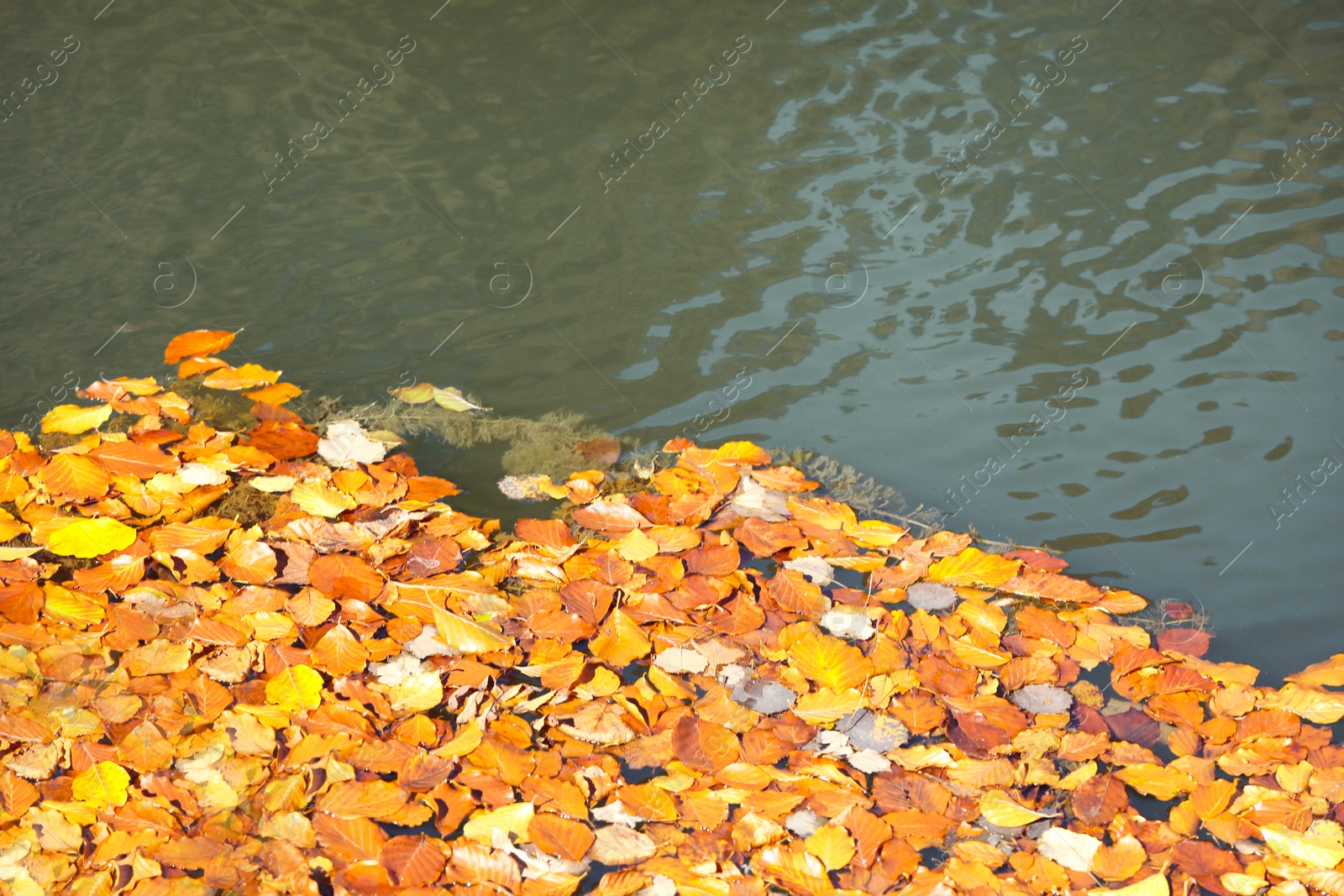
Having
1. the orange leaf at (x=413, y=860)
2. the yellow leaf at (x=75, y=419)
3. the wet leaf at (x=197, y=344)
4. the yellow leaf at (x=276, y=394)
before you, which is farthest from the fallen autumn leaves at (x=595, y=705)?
the wet leaf at (x=197, y=344)

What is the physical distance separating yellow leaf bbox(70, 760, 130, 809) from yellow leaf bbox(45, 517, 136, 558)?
25.8 inches

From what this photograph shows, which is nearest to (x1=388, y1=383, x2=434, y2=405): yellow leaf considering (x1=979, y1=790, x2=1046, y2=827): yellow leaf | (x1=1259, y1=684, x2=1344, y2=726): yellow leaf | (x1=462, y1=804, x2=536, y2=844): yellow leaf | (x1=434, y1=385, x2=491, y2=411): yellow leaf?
(x1=434, y1=385, x2=491, y2=411): yellow leaf

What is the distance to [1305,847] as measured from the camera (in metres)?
1.66

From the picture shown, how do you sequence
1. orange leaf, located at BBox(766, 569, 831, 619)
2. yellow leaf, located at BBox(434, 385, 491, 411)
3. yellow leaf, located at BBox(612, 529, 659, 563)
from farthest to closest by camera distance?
yellow leaf, located at BBox(434, 385, 491, 411), yellow leaf, located at BBox(612, 529, 659, 563), orange leaf, located at BBox(766, 569, 831, 619)

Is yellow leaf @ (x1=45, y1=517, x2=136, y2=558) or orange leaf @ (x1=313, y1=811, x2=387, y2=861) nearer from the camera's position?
orange leaf @ (x1=313, y1=811, x2=387, y2=861)

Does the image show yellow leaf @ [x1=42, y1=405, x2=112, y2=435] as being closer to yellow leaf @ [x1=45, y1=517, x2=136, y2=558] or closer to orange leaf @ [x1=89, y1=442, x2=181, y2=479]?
orange leaf @ [x1=89, y1=442, x2=181, y2=479]

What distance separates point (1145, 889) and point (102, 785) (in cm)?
181

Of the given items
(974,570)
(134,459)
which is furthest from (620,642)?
(134,459)

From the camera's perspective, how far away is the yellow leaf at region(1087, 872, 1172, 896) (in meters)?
1.58

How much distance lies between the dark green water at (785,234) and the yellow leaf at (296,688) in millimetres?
844

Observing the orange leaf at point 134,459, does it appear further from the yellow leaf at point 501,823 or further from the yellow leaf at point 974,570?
the yellow leaf at point 974,570

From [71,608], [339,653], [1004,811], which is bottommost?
[1004,811]

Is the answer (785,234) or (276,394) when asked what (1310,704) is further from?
(276,394)

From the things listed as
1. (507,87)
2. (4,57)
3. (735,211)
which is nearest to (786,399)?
(735,211)
